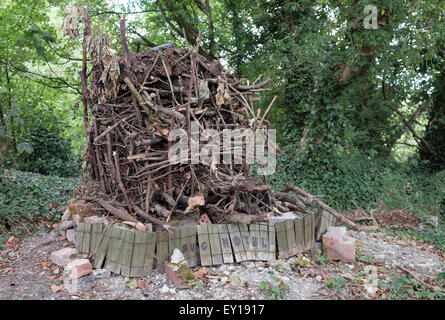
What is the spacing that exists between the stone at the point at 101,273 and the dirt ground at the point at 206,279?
0.01 meters

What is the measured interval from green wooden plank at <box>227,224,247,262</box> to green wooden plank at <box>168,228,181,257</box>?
2.26 feet

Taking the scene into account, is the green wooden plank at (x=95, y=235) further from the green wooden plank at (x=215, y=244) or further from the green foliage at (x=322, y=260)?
the green foliage at (x=322, y=260)

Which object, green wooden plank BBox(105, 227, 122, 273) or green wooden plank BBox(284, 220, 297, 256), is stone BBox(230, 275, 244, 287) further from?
green wooden plank BBox(105, 227, 122, 273)

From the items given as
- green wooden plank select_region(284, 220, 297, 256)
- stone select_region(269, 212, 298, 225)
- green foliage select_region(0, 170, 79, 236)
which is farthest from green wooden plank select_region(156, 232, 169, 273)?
green foliage select_region(0, 170, 79, 236)

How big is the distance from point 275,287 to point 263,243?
79 centimetres

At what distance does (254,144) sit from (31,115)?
8.13m

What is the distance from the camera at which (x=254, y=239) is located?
424cm

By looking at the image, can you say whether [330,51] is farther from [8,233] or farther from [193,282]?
[8,233]

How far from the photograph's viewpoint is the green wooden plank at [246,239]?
13.6 ft

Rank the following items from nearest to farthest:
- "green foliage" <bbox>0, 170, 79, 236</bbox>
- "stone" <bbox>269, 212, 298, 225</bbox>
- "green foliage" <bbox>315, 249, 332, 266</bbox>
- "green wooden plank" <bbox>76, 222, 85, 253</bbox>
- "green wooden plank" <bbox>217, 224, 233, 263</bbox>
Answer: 1. "green wooden plank" <bbox>217, 224, 233, 263</bbox>
2. "green wooden plank" <bbox>76, 222, 85, 253</bbox>
3. "green foliage" <bbox>315, 249, 332, 266</bbox>
4. "stone" <bbox>269, 212, 298, 225</bbox>
5. "green foliage" <bbox>0, 170, 79, 236</bbox>

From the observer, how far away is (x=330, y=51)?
848 centimetres

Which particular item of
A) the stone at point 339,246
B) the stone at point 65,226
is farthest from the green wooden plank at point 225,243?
the stone at point 65,226

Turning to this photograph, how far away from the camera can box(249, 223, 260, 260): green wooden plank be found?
417 cm

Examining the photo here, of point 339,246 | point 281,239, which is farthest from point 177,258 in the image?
point 339,246
